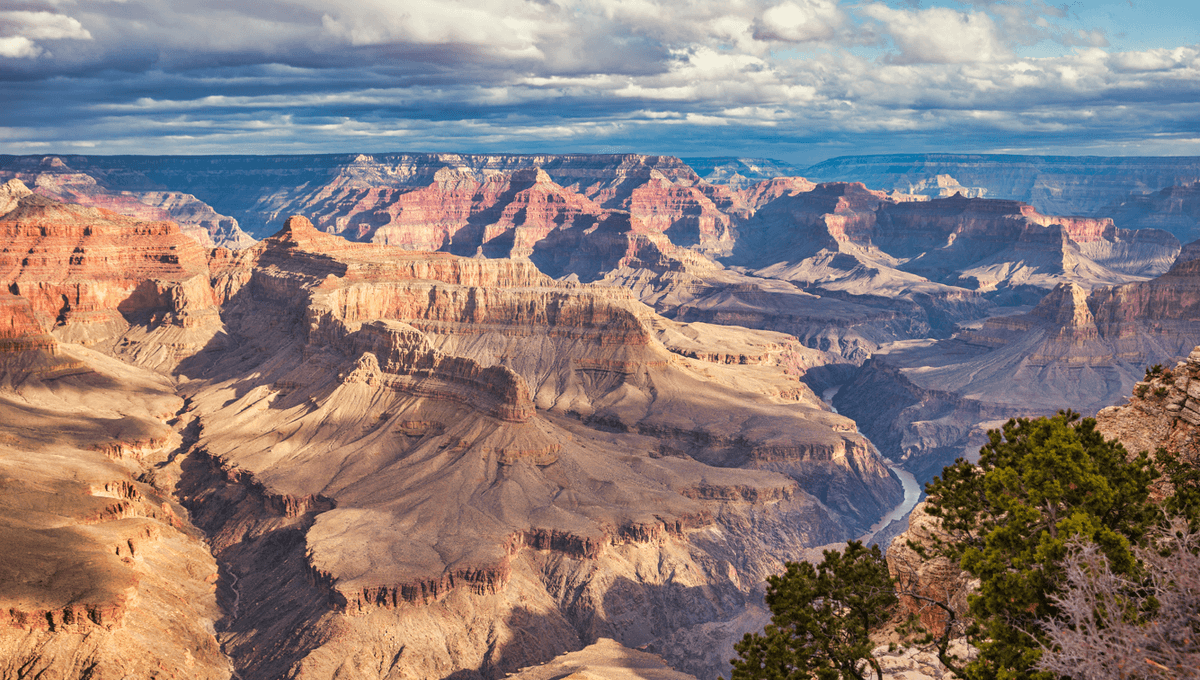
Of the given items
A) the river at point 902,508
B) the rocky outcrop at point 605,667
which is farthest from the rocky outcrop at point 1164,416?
the river at point 902,508

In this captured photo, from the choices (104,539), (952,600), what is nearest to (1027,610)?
(952,600)

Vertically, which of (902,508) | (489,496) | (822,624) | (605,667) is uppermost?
(822,624)

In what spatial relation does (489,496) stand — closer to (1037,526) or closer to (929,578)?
(929,578)

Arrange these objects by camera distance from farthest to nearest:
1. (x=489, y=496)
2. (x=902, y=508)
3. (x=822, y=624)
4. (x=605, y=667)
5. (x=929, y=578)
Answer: (x=902, y=508) → (x=489, y=496) → (x=605, y=667) → (x=929, y=578) → (x=822, y=624)

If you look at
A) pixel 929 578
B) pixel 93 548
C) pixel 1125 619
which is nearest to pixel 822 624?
pixel 929 578

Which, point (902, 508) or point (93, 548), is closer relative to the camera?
point (93, 548)

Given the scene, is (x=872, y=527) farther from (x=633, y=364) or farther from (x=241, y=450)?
(x=241, y=450)

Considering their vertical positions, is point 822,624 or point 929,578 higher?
point 929,578
